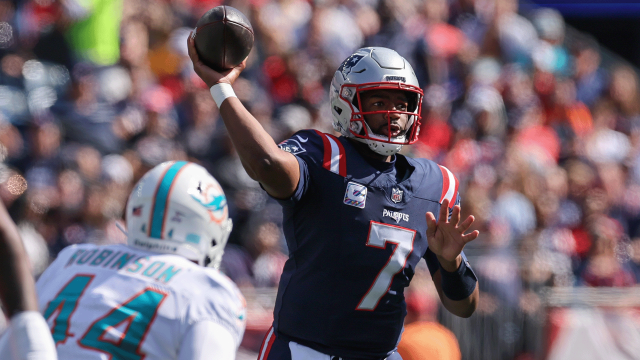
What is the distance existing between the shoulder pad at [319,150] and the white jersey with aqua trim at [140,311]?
598mm

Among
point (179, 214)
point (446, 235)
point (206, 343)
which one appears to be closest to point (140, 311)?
point (206, 343)

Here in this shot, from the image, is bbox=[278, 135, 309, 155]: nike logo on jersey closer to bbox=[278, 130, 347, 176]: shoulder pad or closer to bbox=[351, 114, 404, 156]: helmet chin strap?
bbox=[278, 130, 347, 176]: shoulder pad

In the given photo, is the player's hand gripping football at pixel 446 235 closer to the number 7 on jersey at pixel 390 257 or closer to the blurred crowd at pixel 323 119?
the number 7 on jersey at pixel 390 257

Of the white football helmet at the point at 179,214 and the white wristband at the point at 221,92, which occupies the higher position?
the white wristband at the point at 221,92

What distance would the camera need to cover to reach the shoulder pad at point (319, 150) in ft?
10.1

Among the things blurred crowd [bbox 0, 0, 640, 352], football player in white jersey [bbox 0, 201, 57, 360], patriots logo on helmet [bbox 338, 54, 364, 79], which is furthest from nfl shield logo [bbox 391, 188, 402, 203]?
blurred crowd [bbox 0, 0, 640, 352]

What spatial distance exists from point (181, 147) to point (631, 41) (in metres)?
7.85

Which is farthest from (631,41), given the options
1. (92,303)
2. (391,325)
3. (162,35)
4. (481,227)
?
(92,303)

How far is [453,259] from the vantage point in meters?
3.12

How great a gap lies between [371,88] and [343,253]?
2.45 ft

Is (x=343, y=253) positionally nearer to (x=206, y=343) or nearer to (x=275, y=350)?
(x=275, y=350)

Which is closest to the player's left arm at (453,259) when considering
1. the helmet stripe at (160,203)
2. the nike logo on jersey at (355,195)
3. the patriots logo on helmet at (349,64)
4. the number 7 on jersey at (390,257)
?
the number 7 on jersey at (390,257)

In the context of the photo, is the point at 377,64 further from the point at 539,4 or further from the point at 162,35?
the point at 539,4

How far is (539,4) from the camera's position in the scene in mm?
11000
